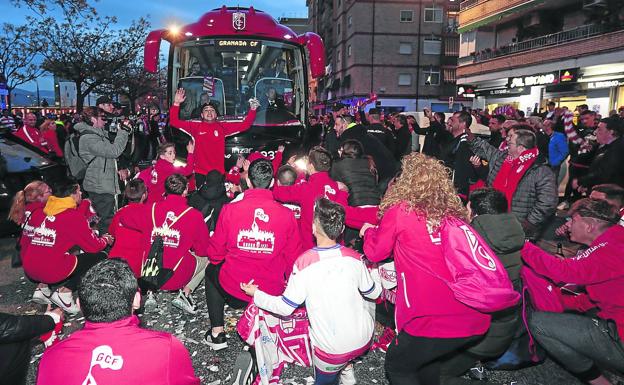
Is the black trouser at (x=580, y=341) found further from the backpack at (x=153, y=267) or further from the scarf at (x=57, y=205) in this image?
the scarf at (x=57, y=205)

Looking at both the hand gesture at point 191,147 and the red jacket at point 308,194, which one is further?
the hand gesture at point 191,147

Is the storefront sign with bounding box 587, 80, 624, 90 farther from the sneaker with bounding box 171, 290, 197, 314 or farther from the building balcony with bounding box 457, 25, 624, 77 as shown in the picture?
the sneaker with bounding box 171, 290, 197, 314

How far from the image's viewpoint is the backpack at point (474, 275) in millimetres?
2693

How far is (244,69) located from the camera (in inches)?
336

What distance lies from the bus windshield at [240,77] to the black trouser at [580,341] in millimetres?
5979

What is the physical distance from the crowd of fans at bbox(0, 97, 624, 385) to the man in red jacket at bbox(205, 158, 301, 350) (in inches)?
0.5

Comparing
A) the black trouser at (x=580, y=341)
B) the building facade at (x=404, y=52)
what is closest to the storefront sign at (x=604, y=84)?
the black trouser at (x=580, y=341)

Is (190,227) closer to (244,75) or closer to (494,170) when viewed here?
(494,170)

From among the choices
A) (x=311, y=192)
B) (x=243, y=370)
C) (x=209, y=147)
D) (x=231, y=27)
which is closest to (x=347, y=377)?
(x=243, y=370)

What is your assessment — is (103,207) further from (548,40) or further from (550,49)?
(548,40)

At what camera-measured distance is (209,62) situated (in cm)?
848

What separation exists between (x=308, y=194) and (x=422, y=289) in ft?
6.97

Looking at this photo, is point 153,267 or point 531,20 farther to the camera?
point 531,20

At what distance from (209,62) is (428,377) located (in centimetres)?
724
